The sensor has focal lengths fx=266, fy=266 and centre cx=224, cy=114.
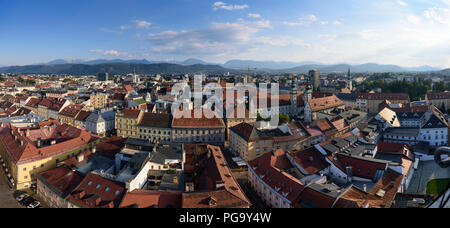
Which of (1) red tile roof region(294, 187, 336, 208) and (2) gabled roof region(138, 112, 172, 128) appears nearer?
A: (1) red tile roof region(294, 187, 336, 208)

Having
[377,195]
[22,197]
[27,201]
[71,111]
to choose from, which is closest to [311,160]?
[377,195]

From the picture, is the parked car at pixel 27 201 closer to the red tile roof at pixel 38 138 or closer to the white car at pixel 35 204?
the white car at pixel 35 204

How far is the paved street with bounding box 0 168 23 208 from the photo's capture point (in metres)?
27.5

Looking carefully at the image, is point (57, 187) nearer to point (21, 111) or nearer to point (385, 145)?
point (385, 145)

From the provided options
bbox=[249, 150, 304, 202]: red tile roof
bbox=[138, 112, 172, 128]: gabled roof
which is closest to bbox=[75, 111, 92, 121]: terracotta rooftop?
bbox=[138, 112, 172, 128]: gabled roof

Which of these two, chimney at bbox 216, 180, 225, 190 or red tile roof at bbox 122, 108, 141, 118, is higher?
red tile roof at bbox 122, 108, 141, 118

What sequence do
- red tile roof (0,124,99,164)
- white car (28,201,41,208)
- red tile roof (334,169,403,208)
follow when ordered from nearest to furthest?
red tile roof (334,169,403,208) < white car (28,201,41,208) < red tile roof (0,124,99,164)

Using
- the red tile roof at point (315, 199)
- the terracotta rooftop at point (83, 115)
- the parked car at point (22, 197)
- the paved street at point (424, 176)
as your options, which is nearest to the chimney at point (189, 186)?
the red tile roof at point (315, 199)

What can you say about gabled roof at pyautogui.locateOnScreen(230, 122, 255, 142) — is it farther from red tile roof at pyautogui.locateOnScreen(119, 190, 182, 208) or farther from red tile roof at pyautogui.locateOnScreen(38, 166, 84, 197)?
red tile roof at pyautogui.locateOnScreen(38, 166, 84, 197)

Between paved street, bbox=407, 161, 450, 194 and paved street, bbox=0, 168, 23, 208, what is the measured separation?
42.6 metres

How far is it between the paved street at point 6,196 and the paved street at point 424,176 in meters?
42.6

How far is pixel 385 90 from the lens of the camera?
4126 inches

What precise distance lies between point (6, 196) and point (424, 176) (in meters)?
49.3
